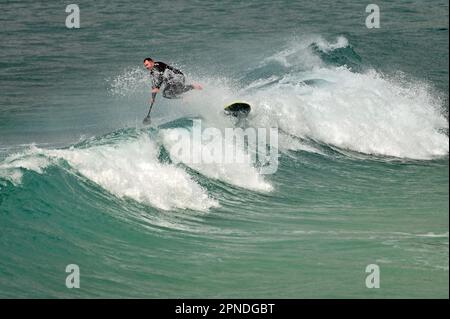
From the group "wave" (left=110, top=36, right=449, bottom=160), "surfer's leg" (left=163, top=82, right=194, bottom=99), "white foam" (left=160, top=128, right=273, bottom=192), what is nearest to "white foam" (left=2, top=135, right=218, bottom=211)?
"white foam" (left=160, top=128, right=273, bottom=192)

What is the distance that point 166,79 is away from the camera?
50.8 feet

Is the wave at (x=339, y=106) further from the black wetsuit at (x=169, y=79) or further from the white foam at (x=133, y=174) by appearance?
the white foam at (x=133, y=174)

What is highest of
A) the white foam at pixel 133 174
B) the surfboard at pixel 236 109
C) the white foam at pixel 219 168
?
the surfboard at pixel 236 109

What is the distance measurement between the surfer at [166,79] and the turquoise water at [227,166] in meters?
0.58

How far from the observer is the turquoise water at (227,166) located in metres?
10.1

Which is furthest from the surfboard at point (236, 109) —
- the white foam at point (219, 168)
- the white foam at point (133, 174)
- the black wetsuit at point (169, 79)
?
the white foam at point (133, 174)

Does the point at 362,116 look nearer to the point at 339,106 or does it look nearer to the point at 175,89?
the point at 339,106

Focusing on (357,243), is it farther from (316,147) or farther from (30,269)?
(316,147)

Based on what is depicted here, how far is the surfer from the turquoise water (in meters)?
0.58

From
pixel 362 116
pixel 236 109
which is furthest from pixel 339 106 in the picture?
pixel 236 109

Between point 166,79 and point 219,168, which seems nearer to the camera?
point 219,168

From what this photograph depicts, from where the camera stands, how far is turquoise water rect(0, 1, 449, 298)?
1006 cm

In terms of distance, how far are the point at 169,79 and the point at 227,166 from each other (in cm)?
210

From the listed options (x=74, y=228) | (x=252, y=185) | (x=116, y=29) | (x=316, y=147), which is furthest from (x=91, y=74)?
(x=74, y=228)
